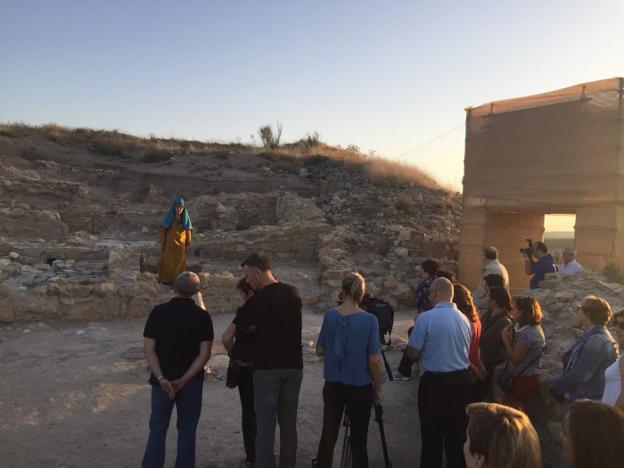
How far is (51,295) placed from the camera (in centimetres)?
823

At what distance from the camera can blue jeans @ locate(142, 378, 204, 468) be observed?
3.64m

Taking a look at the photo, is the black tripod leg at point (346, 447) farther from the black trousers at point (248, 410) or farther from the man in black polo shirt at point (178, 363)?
the man in black polo shirt at point (178, 363)

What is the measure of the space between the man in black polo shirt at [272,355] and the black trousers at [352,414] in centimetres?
27

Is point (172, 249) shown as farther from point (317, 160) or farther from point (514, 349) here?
point (317, 160)

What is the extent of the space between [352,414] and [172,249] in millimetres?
6290

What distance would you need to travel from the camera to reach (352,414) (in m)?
3.74

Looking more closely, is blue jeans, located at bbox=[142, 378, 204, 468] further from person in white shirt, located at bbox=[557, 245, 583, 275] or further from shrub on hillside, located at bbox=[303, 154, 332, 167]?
shrub on hillside, located at bbox=[303, 154, 332, 167]

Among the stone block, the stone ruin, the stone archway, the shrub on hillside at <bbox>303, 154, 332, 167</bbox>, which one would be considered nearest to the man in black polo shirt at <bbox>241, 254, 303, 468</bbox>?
the stone ruin

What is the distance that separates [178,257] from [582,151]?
8.02 metres

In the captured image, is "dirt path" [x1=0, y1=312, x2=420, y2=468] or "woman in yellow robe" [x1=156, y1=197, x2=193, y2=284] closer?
"dirt path" [x1=0, y1=312, x2=420, y2=468]

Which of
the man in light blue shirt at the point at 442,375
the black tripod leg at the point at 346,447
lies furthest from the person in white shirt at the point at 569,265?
the black tripod leg at the point at 346,447

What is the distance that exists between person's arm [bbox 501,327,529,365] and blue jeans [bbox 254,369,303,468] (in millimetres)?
1827

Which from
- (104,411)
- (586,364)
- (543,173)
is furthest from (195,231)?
(586,364)

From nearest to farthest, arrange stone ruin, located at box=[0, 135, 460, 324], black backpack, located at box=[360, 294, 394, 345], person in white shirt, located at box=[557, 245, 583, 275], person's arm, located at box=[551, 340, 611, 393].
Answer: person's arm, located at box=[551, 340, 611, 393] < black backpack, located at box=[360, 294, 394, 345] < person in white shirt, located at box=[557, 245, 583, 275] < stone ruin, located at box=[0, 135, 460, 324]
